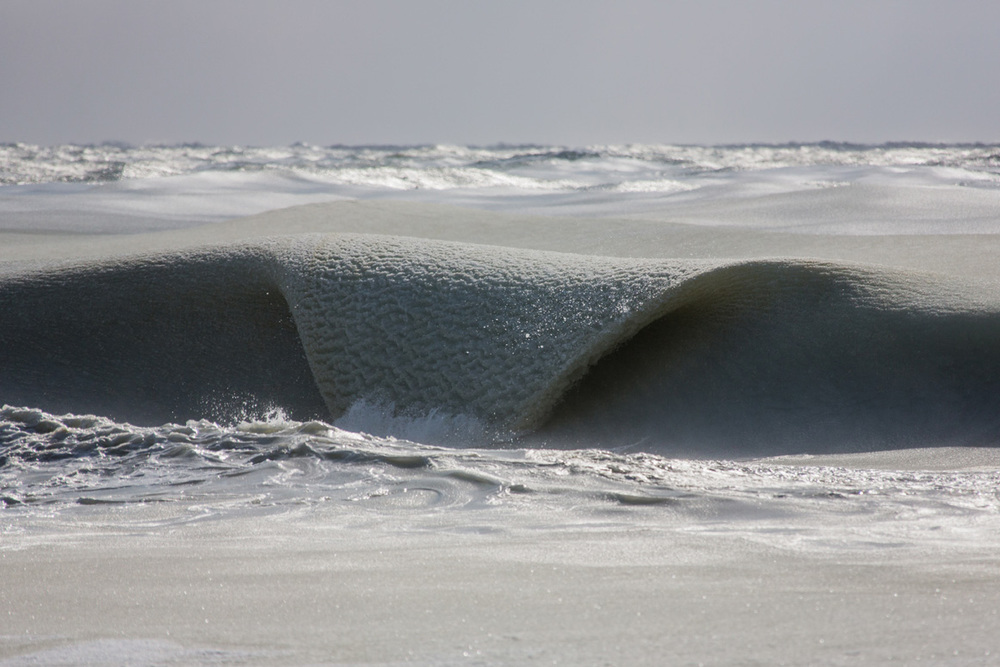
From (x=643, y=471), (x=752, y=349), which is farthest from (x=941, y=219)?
(x=643, y=471)

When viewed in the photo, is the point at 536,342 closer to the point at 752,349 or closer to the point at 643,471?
the point at 752,349

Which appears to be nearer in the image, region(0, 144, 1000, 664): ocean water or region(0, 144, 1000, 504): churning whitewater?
region(0, 144, 1000, 664): ocean water

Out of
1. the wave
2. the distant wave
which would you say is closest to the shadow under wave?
the wave

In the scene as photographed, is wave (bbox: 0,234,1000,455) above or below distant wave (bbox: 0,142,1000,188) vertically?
below

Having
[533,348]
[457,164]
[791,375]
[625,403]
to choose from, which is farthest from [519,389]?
[457,164]

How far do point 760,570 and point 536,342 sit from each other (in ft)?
3.26

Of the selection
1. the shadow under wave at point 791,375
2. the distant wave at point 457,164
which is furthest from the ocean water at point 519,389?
the distant wave at point 457,164

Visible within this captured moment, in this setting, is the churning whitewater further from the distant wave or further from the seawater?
the distant wave

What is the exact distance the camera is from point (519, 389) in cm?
165

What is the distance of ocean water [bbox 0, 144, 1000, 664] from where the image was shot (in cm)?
100

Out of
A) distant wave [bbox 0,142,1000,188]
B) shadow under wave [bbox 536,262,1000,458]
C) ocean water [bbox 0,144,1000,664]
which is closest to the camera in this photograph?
ocean water [bbox 0,144,1000,664]

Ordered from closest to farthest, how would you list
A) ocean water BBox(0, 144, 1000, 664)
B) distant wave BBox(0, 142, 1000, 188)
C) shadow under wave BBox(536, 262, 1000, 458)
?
ocean water BBox(0, 144, 1000, 664) → shadow under wave BBox(536, 262, 1000, 458) → distant wave BBox(0, 142, 1000, 188)

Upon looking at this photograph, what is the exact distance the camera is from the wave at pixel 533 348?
164 cm

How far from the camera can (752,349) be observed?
1.76 metres
